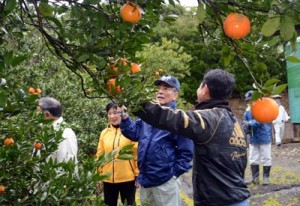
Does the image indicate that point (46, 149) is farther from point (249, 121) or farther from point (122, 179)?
point (249, 121)

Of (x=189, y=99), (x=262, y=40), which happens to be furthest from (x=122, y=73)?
(x=189, y=99)

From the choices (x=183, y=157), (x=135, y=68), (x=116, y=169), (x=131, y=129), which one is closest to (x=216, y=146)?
(x=183, y=157)

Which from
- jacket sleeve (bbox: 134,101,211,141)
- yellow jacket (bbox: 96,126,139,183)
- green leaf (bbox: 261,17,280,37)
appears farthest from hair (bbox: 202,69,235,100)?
yellow jacket (bbox: 96,126,139,183)

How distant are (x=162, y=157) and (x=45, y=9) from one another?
2.08 meters

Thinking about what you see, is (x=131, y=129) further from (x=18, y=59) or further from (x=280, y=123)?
(x=280, y=123)

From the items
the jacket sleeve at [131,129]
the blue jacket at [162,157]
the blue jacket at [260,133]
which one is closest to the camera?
the blue jacket at [162,157]

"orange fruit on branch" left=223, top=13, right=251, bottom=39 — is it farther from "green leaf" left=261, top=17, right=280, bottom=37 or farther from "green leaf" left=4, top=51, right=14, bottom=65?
"green leaf" left=4, top=51, right=14, bottom=65

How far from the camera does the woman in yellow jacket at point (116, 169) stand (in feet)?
14.5

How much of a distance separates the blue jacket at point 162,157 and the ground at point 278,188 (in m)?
2.93

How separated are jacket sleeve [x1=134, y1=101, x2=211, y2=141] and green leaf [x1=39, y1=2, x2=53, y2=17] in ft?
2.34

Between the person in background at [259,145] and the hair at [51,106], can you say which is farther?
the person in background at [259,145]

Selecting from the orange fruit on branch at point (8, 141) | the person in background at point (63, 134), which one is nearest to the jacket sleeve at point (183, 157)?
the person in background at point (63, 134)

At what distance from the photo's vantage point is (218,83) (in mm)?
2961

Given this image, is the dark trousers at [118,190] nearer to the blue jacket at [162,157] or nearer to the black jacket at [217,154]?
the blue jacket at [162,157]
